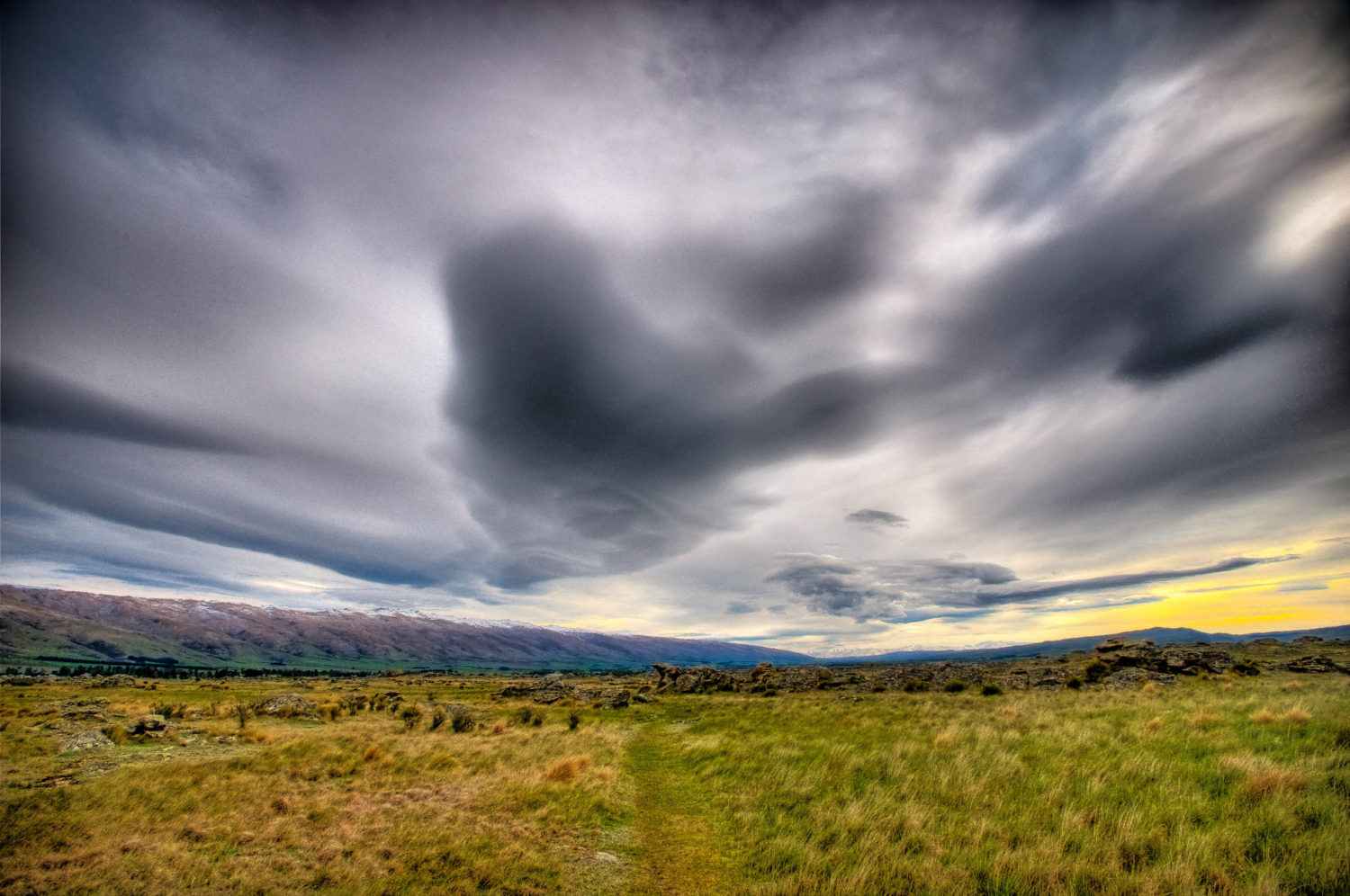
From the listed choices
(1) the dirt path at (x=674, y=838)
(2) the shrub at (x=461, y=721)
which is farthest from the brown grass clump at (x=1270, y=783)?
(2) the shrub at (x=461, y=721)

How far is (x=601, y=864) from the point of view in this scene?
1002 centimetres

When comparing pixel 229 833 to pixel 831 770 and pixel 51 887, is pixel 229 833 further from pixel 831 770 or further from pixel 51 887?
pixel 831 770

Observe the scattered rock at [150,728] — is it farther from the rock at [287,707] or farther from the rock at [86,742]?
the rock at [287,707]

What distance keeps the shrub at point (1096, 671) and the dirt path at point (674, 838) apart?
35400 millimetres

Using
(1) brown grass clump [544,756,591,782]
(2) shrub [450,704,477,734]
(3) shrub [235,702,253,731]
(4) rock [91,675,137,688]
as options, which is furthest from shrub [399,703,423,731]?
(4) rock [91,675,137,688]

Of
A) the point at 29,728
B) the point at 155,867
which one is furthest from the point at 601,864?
the point at 29,728

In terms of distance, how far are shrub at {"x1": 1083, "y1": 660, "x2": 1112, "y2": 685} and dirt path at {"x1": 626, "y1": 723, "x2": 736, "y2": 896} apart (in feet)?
116

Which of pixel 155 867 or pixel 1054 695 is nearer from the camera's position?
pixel 155 867

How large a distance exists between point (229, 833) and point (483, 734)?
52.3ft

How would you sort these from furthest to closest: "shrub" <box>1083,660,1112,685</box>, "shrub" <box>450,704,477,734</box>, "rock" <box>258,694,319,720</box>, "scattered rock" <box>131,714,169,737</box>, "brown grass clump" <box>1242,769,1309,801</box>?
1. "shrub" <box>1083,660,1112,685</box>
2. "rock" <box>258,694,319,720</box>
3. "shrub" <box>450,704,477,734</box>
4. "scattered rock" <box>131,714,169,737</box>
5. "brown grass clump" <box>1242,769,1309,801</box>

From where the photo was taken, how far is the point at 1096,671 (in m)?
38.9

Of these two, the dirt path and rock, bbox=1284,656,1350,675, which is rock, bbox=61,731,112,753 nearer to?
the dirt path

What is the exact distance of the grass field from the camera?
7848 mm

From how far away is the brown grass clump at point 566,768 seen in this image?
1546 cm
